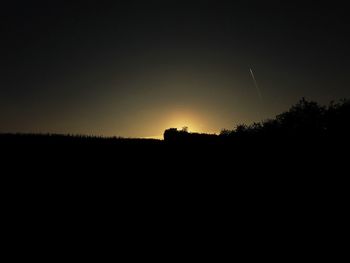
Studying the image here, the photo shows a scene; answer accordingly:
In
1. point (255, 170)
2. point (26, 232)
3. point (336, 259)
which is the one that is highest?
point (255, 170)

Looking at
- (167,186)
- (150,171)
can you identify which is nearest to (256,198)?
(167,186)

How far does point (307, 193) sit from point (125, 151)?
13.5m

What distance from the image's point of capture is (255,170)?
88.7ft

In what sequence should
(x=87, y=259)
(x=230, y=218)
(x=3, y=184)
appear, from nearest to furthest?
1. (x=87, y=259)
2. (x=3, y=184)
3. (x=230, y=218)

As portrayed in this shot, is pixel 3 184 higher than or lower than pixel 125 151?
lower

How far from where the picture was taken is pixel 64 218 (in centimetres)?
1667

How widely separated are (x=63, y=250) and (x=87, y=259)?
3.84ft

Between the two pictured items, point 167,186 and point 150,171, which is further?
point 150,171

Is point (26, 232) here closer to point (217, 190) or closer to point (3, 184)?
point (3, 184)

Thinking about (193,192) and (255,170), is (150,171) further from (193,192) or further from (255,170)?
(255,170)

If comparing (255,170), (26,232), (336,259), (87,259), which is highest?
(255,170)

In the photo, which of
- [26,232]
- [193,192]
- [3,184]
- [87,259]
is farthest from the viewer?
[193,192]

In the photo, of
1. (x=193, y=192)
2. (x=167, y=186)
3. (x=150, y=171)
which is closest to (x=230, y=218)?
(x=193, y=192)

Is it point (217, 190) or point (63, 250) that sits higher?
point (217, 190)
